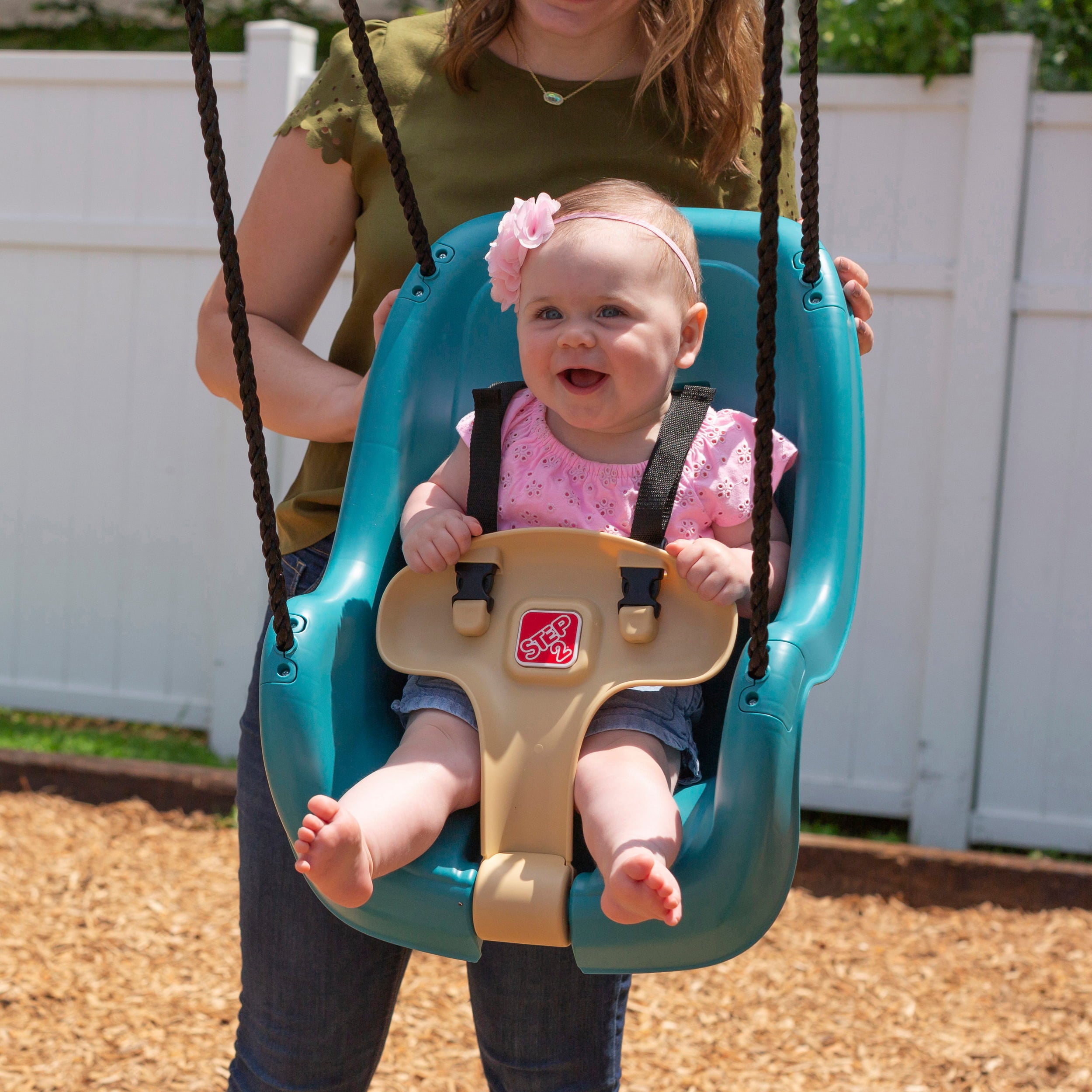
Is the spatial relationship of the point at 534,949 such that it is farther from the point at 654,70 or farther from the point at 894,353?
the point at 894,353

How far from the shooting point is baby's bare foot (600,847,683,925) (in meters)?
1.07

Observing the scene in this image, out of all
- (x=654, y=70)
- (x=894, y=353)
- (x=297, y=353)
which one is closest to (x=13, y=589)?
(x=894, y=353)

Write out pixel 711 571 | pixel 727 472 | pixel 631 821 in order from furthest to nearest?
pixel 727 472, pixel 711 571, pixel 631 821

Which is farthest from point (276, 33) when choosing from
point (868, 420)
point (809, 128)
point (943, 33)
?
point (809, 128)

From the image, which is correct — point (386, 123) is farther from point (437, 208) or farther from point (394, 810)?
point (394, 810)

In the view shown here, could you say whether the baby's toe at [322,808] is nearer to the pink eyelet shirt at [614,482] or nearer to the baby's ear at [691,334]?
the pink eyelet shirt at [614,482]

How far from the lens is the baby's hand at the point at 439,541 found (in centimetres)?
134

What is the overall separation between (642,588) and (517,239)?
378mm

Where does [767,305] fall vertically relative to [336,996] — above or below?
above

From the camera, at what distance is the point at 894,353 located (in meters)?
3.46

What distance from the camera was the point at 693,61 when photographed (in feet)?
4.74

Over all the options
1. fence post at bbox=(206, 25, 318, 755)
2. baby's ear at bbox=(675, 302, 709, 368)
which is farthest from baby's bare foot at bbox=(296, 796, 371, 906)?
fence post at bbox=(206, 25, 318, 755)

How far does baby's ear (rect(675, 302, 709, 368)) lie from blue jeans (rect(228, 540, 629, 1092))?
582mm

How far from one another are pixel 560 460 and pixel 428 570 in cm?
20
